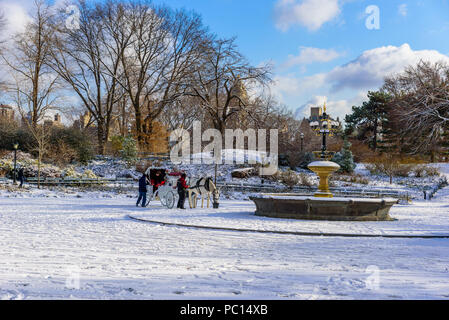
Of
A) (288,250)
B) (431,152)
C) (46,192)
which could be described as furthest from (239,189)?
(431,152)

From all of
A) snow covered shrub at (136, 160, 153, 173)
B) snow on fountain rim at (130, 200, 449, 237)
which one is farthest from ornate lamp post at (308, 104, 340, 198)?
snow covered shrub at (136, 160, 153, 173)

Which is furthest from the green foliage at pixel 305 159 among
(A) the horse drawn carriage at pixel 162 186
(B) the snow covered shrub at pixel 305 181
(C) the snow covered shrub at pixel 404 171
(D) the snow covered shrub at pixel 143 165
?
(A) the horse drawn carriage at pixel 162 186

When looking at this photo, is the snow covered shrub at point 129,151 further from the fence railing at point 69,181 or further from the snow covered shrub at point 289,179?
the snow covered shrub at point 289,179

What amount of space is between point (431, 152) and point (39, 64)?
138ft

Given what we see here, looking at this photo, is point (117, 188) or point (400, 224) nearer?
point (400, 224)

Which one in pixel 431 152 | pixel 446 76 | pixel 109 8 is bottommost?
pixel 431 152

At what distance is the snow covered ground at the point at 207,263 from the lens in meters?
5.40

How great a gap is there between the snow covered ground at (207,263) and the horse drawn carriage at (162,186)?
5274mm

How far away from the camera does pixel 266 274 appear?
6453 millimetres

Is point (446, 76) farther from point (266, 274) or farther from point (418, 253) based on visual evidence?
point (266, 274)

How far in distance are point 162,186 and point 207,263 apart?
1167 cm

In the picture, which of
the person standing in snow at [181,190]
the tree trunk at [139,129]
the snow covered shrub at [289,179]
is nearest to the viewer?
the person standing in snow at [181,190]
